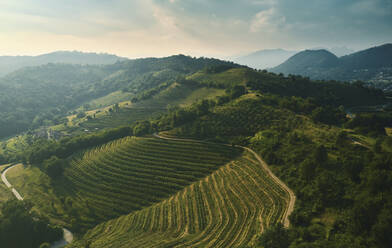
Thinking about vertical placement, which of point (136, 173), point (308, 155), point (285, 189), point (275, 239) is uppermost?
point (308, 155)

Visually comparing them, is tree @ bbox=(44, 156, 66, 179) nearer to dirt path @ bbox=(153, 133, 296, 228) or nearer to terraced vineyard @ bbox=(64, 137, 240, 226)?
terraced vineyard @ bbox=(64, 137, 240, 226)

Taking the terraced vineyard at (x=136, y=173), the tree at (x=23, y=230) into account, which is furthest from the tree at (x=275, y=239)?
the tree at (x=23, y=230)

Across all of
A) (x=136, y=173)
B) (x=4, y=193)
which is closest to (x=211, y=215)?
(x=136, y=173)

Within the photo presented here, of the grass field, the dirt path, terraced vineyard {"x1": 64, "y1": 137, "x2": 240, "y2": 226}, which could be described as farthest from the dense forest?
the grass field

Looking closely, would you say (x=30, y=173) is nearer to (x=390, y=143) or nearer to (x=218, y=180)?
(x=218, y=180)

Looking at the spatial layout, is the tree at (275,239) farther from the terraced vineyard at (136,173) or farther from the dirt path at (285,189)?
the terraced vineyard at (136,173)

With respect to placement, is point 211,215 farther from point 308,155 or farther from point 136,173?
→ point 136,173
